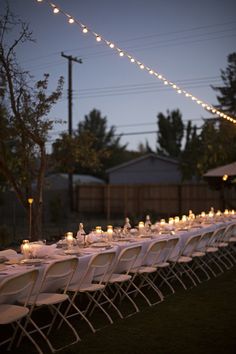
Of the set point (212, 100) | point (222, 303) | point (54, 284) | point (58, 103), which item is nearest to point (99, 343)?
point (54, 284)

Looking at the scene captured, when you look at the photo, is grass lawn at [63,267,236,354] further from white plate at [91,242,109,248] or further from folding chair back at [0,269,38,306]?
white plate at [91,242,109,248]

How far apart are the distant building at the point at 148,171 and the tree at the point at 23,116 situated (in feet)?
65.9

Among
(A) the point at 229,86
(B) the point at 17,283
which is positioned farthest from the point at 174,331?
(A) the point at 229,86

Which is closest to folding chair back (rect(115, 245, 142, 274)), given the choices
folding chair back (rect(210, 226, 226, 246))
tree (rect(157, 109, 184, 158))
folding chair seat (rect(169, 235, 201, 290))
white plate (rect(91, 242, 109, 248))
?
white plate (rect(91, 242, 109, 248))

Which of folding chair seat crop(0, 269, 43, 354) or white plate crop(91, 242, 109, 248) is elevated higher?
white plate crop(91, 242, 109, 248)

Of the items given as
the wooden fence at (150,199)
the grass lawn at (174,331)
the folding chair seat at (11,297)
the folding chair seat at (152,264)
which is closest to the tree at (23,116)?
the folding chair seat at (152,264)

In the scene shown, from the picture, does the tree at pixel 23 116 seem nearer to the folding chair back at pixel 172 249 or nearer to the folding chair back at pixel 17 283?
the folding chair back at pixel 172 249

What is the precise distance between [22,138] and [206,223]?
3881 mm

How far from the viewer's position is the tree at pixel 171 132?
3947cm

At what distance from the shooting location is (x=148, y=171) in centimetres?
3186

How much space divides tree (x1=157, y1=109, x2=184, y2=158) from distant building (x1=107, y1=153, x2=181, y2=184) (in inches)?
302

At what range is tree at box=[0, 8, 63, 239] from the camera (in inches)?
385

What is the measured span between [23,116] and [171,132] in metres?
30.0

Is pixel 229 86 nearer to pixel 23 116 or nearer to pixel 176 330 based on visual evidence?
pixel 23 116
